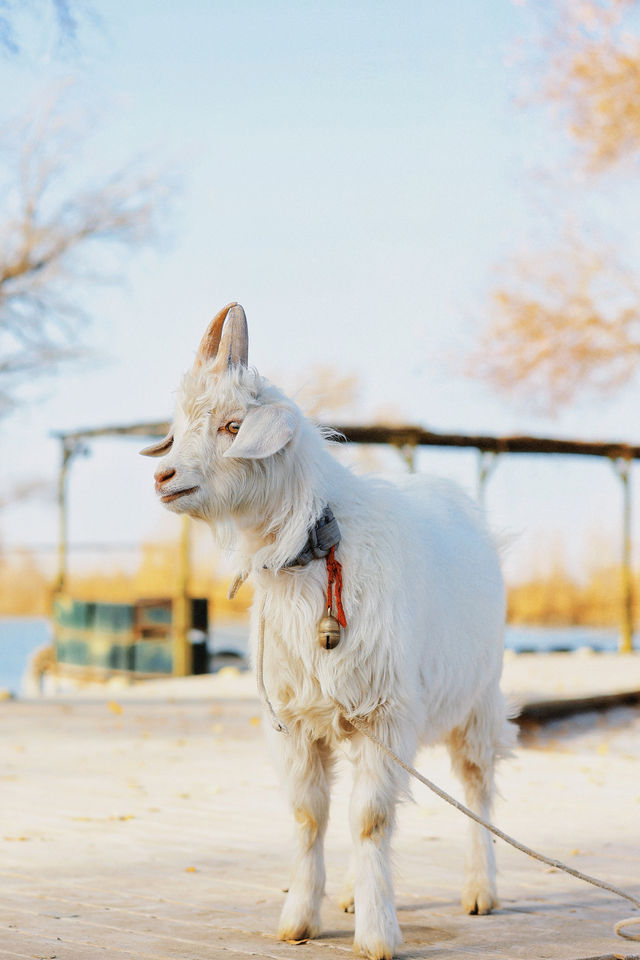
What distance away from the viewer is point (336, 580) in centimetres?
350

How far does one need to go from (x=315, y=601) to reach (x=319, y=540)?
19 cm

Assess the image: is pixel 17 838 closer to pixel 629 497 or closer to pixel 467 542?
pixel 467 542

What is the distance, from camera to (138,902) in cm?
409

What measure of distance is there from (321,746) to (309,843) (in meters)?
0.31

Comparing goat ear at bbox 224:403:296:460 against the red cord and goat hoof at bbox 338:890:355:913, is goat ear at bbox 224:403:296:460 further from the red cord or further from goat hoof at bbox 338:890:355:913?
goat hoof at bbox 338:890:355:913

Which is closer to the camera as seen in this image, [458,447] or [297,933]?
[297,933]

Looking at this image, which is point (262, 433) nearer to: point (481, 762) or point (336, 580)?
point (336, 580)

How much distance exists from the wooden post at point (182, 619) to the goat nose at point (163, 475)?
11413mm

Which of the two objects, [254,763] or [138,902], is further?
[254,763]

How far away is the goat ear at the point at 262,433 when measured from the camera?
130 inches

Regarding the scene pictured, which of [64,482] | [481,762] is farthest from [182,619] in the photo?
[481,762]

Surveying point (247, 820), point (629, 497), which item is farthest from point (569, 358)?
point (247, 820)

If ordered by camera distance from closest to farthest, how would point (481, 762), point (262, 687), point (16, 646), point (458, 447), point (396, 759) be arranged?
point (396, 759)
point (262, 687)
point (481, 762)
point (458, 447)
point (16, 646)

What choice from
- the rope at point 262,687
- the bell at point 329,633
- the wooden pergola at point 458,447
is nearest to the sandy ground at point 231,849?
the rope at point 262,687
